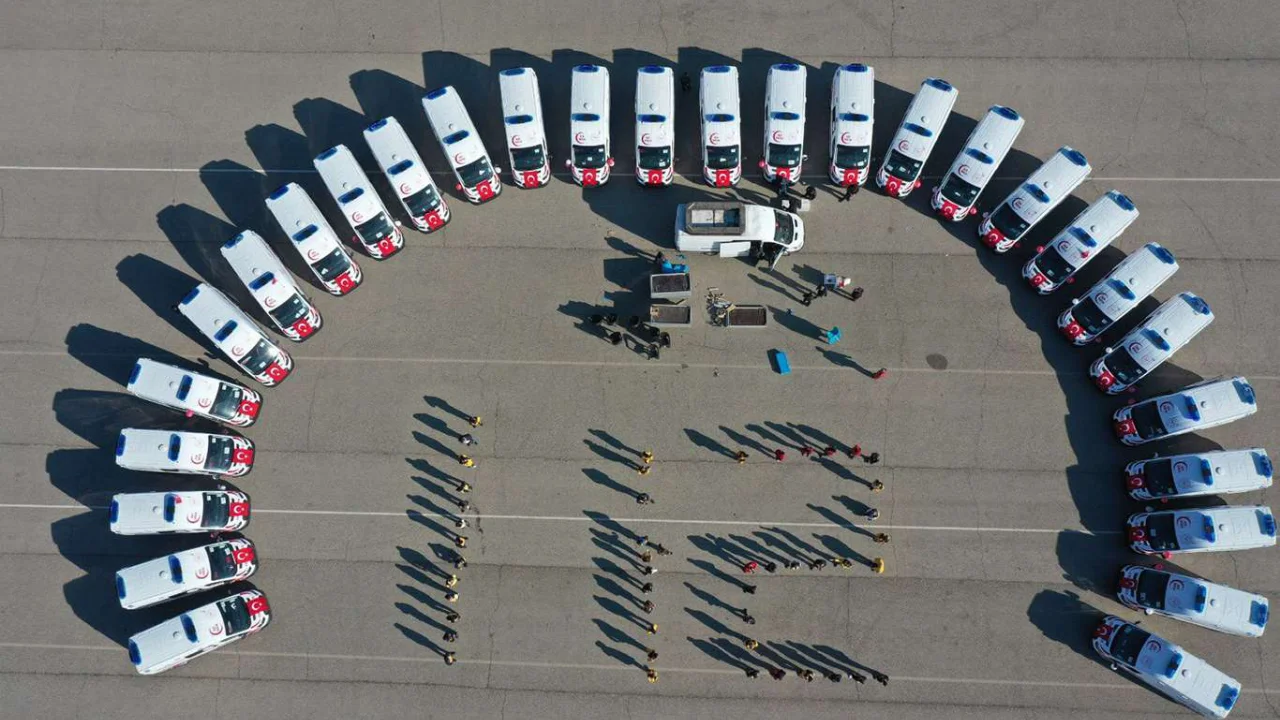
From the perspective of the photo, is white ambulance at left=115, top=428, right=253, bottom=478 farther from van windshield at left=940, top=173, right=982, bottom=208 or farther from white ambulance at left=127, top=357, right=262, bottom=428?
van windshield at left=940, top=173, right=982, bottom=208

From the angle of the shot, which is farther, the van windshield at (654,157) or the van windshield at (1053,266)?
the van windshield at (654,157)

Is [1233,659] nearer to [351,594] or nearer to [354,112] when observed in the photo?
[351,594]

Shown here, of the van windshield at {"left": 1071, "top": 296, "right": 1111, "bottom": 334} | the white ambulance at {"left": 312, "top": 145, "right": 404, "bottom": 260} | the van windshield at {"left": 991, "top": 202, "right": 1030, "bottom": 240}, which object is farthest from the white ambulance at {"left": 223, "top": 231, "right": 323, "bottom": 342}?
the van windshield at {"left": 1071, "top": 296, "right": 1111, "bottom": 334}

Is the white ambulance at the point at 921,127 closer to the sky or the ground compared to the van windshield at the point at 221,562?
closer to the sky

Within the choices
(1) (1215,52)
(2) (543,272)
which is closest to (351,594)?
(2) (543,272)

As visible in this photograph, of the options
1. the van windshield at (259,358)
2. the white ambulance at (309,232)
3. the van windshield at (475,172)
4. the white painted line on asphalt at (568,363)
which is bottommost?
the van windshield at (259,358)

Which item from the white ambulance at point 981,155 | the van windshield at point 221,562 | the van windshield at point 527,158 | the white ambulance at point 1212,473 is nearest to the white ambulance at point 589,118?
the van windshield at point 527,158

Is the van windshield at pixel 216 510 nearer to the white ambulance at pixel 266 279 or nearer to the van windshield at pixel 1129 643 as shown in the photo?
the white ambulance at pixel 266 279
